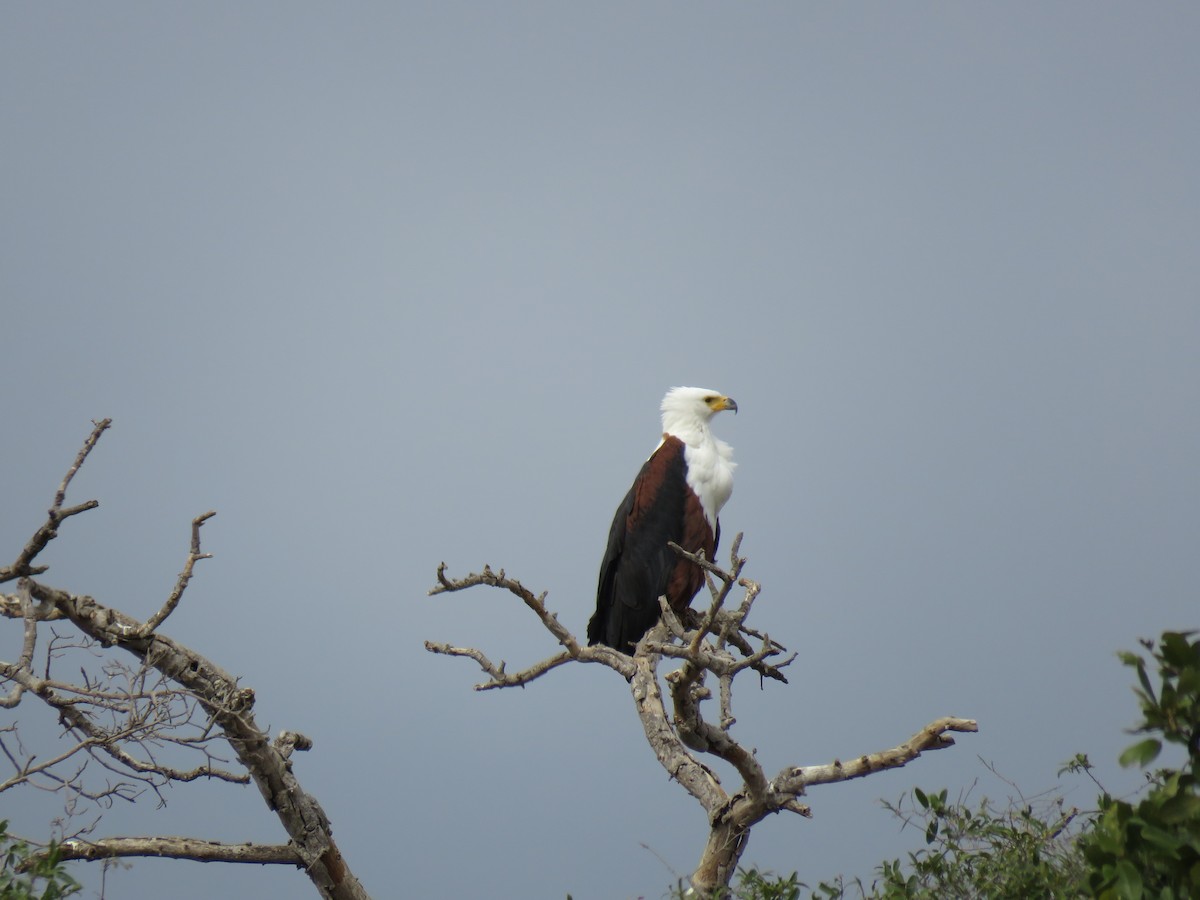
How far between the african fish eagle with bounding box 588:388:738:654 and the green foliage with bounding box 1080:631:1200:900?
398cm

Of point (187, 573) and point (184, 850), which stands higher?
point (187, 573)

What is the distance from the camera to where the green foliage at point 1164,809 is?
5.32ft

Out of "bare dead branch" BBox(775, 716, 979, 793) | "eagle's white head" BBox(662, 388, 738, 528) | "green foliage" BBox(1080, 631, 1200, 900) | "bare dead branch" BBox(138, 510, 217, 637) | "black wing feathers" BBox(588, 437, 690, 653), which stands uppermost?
"eagle's white head" BBox(662, 388, 738, 528)

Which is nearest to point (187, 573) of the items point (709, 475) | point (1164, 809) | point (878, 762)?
point (878, 762)

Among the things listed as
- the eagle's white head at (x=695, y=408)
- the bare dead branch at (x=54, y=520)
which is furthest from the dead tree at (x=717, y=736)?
the eagle's white head at (x=695, y=408)

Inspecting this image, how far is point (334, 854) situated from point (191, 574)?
120cm

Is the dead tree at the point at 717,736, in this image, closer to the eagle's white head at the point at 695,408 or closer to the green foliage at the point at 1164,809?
the green foliage at the point at 1164,809

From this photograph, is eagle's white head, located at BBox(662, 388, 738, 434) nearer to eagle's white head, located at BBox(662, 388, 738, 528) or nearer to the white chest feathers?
eagle's white head, located at BBox(662, 388, 738, 528)

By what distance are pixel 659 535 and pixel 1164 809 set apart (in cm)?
417

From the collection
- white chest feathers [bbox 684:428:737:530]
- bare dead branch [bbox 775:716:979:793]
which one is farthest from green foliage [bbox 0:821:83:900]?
white chest feathers [bbox 684:428:737:530]

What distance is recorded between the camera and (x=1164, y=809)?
1667mm

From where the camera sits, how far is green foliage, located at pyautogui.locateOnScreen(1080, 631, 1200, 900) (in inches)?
63.8

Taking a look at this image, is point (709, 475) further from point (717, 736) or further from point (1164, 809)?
point (1164, 809)

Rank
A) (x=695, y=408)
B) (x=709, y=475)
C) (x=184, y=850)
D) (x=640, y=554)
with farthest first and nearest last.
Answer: (x=695, y=408), (x=709, y=475), (x=640, y=554), (x=184, y=850)
